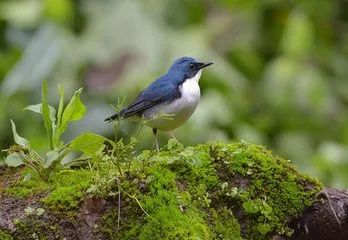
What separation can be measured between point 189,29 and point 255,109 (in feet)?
3.06

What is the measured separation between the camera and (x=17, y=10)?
7090mm

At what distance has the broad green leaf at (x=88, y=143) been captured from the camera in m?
3.09

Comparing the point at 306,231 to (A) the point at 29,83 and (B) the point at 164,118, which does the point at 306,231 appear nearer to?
(B) the point at 164,118

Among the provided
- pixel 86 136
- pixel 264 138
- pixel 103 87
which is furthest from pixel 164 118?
pixel 264 138

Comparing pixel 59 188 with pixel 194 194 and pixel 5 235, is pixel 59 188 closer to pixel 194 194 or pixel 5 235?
pixel 5 235

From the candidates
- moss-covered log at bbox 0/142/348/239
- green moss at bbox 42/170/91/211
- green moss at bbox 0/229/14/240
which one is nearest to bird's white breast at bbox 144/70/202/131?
moss-covered log at bbox 0/142/348/239

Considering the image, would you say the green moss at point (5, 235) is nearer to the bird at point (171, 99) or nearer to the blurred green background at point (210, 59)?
the bird at point (171, 99)

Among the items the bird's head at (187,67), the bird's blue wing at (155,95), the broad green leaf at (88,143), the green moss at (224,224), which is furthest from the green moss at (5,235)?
the bird's head at (187,67)

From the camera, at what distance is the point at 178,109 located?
383 centimetres

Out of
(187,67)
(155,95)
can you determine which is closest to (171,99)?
(155,95)

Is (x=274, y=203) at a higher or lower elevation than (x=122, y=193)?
higher

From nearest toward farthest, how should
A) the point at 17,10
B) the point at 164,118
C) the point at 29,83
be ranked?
the point at 164,118 → the point at 29,83 → the point at 17,10

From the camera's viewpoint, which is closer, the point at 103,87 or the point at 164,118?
the point at 164,118

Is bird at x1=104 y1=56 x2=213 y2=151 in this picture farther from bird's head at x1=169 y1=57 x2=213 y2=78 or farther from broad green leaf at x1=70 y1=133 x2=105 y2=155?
broad green leaf at x1=70 y1=133 x2=105 y2=155
